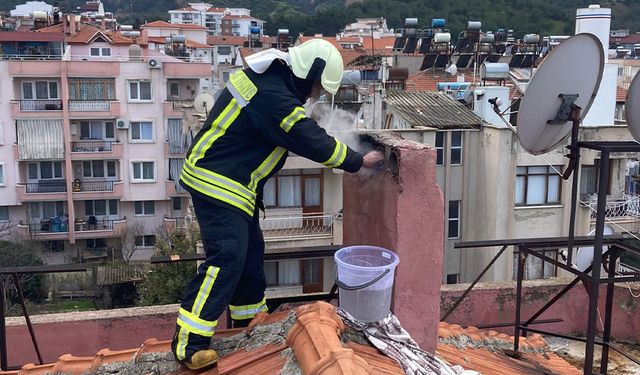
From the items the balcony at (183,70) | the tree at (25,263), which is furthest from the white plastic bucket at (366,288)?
the balcony at (183,70)

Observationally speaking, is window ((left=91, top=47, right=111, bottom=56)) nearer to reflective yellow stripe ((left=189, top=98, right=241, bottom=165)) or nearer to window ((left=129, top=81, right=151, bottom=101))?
window ((left=129, top=81, right=151, bottom=101))

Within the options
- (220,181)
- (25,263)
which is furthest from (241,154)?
(25,263)

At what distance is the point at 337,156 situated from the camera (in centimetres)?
Answer: 346

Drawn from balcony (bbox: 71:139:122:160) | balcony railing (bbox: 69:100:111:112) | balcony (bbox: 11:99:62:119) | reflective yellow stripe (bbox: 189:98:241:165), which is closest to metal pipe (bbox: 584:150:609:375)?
reflective yellow stripe (bbox: 189:98:241:165)

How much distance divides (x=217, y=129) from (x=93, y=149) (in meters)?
30.2

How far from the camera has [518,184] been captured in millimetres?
22172

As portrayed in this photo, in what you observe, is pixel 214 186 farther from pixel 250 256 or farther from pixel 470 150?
pixel 470 150

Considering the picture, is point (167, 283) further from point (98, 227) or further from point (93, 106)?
point (93, 106)

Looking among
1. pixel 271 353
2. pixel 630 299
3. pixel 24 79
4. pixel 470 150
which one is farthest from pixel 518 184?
pixel 24 79

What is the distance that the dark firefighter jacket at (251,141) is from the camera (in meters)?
3.41

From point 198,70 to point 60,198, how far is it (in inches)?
354

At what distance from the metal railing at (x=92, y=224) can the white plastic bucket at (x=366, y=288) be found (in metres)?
31.3

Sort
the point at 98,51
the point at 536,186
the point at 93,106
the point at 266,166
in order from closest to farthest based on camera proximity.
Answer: the point at 266,166 < the point at 536,186 < the point at 93,106 < the point at 98,51

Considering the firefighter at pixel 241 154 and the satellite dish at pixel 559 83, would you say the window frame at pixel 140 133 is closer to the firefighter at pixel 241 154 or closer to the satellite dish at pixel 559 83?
the satellite dish at pixel 559 83
